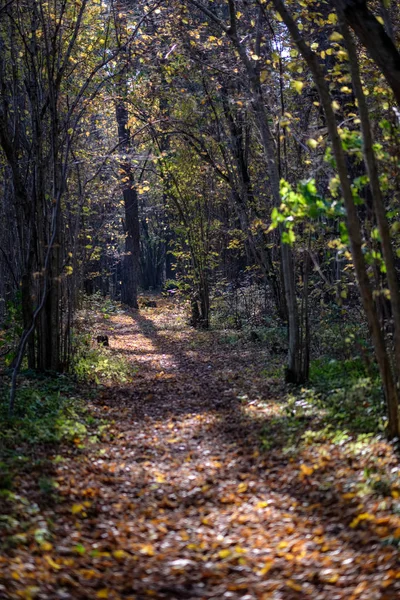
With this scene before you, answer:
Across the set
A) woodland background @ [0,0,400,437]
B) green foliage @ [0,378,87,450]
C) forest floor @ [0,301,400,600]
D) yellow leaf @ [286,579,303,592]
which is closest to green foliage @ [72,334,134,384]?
woodland background @ [0,0,400,437]

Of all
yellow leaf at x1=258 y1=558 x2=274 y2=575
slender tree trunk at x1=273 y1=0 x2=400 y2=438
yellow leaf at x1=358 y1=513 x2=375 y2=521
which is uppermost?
slender tree trunk at x1=273 y1=0 x2=400 y2=438

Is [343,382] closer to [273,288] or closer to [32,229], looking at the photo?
[32,229]

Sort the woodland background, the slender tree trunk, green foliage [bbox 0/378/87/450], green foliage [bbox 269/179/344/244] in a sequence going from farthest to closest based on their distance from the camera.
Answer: green foliage [bbox 0/378/87/450]
the woodland background
green foliage [bbox 269/179/344/244]
the slender tree trunk

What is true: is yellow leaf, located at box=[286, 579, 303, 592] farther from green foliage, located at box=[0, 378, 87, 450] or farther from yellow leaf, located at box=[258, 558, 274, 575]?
green foliage, located at box=[0, 378, 87, 450]

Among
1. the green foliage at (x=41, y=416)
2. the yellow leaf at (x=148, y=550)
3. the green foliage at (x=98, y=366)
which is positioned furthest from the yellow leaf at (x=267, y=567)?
the green foliage at (x=98, y=366)

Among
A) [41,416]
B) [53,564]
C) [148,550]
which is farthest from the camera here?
[41,416]

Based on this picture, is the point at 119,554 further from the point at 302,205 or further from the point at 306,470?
the point at 302,205

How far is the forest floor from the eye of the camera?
3641mm

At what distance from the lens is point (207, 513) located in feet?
15.8

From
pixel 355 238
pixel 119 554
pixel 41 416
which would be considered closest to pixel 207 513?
pixel 119 554

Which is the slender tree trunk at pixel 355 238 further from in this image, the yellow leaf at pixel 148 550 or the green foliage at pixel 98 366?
the green foliage at pixel 98 366

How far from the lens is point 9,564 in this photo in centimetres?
362

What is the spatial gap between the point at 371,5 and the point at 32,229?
6.15m

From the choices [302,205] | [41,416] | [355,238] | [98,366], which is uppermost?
[302,205]
